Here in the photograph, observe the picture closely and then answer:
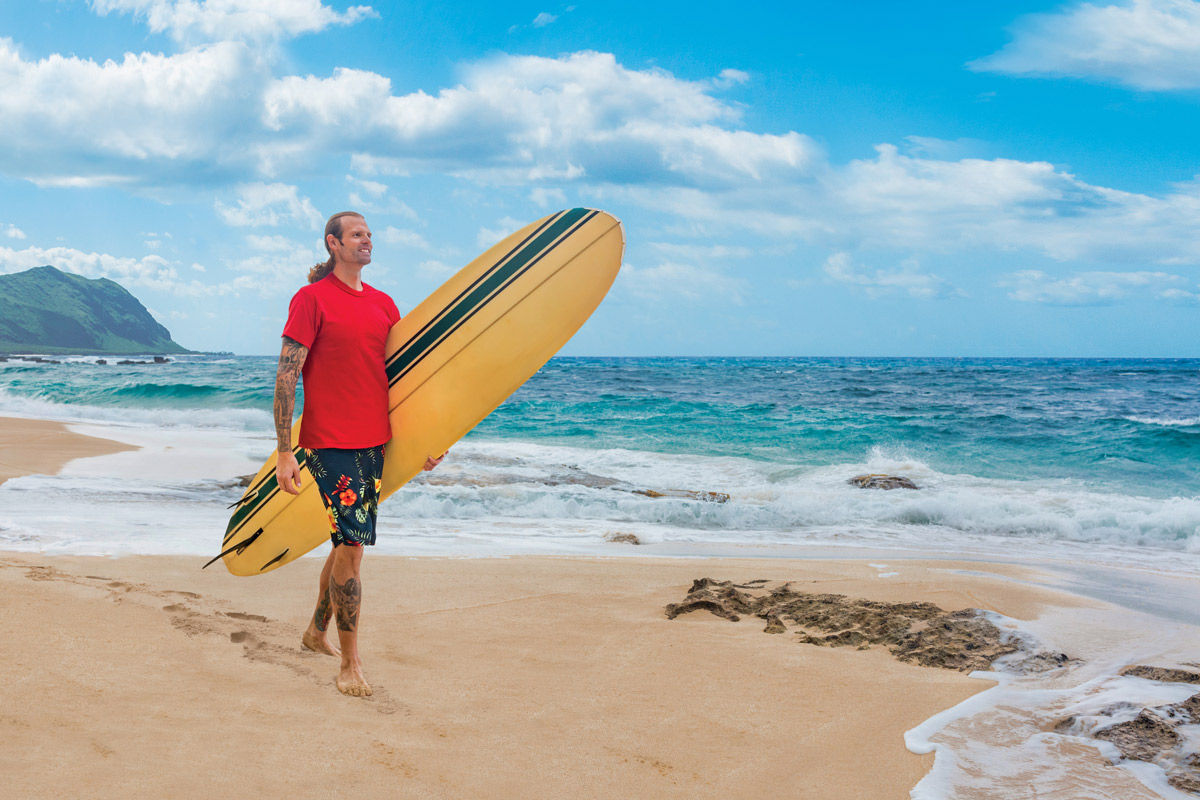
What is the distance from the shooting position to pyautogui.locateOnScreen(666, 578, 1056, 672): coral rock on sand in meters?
3.19

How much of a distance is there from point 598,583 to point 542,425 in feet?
41.9

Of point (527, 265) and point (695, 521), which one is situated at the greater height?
point (527, 265)

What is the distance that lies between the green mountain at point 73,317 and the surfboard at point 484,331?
12715 cm

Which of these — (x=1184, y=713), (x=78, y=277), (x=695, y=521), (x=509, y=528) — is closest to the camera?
(x=1184, y=713)

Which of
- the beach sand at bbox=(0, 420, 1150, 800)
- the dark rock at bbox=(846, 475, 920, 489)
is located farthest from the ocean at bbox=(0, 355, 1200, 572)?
the beach sand at bbox=(0, 420, 1150, 800)

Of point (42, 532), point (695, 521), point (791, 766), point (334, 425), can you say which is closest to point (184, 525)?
point (42, 532)

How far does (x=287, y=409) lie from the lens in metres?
2.54

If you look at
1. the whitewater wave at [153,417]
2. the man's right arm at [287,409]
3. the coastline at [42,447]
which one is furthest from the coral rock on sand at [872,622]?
the whitewater wave at [153,417]

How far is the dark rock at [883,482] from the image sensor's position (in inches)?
359

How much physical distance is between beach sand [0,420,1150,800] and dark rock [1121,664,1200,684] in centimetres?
73

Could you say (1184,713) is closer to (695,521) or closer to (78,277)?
(695,521)

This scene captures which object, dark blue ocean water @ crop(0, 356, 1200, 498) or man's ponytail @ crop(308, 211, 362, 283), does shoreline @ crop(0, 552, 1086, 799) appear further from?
dark blue ocean water @ crop(0, 356, 1200, 498)

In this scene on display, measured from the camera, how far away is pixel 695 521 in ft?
22.9

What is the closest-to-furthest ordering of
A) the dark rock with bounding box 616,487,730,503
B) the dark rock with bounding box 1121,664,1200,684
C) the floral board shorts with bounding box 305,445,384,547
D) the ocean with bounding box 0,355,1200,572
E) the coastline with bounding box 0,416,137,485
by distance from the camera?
1. the floral board shorts with bounding box 305,445,384,547
2. the dark rock with bounding box 1121,664,1200,684
3. the ocean with bounding box 0,355,1200,572
4. the coastline with bounding box 0,416,137,485
5. the dark rock with bounding box 616,487,730,503
